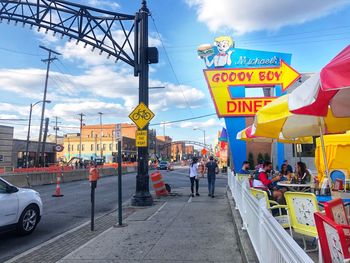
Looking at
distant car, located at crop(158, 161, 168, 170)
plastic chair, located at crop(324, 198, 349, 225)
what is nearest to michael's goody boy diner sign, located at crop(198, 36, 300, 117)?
plastic chair, located at crop(324, 198, 349, 225)

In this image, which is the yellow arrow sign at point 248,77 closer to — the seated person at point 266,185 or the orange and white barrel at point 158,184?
the orange and white barrel at point 158,184

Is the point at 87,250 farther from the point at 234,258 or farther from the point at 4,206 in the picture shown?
the point at 234,258

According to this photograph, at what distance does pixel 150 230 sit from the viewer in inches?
332

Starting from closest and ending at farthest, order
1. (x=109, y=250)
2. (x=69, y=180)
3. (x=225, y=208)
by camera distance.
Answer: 1. (x=109, y=250)
2. (x=225, y=208)
3. (x=69, y=180)

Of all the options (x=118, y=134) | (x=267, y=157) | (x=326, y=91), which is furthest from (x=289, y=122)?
(x=267, y=157)

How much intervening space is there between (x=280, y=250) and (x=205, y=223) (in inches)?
253

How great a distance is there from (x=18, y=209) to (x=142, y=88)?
6.52 metres

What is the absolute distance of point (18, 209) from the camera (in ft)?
26.2

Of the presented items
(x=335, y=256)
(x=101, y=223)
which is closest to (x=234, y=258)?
(x=335, y=256)

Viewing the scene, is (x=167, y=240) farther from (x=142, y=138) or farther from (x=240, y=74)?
(x=240, y=74)

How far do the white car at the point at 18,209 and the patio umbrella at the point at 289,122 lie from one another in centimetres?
557

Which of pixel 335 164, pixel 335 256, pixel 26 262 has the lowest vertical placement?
pixel 26 262

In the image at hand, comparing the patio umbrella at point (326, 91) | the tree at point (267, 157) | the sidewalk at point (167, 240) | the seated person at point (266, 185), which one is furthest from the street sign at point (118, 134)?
the tree at point (267, 157)

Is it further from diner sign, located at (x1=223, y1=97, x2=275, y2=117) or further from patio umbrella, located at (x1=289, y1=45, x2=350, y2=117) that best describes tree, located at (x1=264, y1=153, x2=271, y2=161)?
patio umbrella, located at (x1=289, y1=45, x2=350, y2=117)
